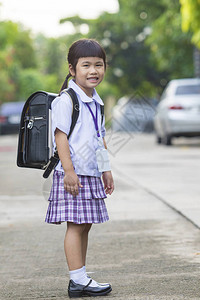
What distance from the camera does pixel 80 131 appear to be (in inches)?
162

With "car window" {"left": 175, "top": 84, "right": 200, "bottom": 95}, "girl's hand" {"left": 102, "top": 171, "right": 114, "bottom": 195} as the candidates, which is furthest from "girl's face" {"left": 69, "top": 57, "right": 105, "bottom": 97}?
"car window" {"left": 175, "top": 84, "right": 200, "bottom": 95}

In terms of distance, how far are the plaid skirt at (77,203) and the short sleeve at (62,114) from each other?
28 cm

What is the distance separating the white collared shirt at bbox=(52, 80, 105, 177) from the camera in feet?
13.4

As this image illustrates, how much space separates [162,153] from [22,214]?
9089 millimetres

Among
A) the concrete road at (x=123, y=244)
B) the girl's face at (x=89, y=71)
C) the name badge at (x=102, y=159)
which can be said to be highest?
the girl's face at (x=89, y=71)

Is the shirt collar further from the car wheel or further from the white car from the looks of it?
the car wheel

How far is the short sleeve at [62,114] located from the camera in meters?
4.05

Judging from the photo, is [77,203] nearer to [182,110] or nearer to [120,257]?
[120,257]

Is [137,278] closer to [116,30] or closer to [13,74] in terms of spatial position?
[116,30]

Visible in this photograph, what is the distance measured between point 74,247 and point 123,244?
64.5 inches

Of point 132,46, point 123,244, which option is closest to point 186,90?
point 123,244

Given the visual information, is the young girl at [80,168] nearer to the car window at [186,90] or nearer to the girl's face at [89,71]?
the girl's face at [89,71]

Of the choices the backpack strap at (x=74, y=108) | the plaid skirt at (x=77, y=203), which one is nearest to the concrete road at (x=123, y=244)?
the plaid skirt at (x=77, y=203)

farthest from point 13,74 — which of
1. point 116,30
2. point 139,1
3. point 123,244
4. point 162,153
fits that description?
point 123,244
